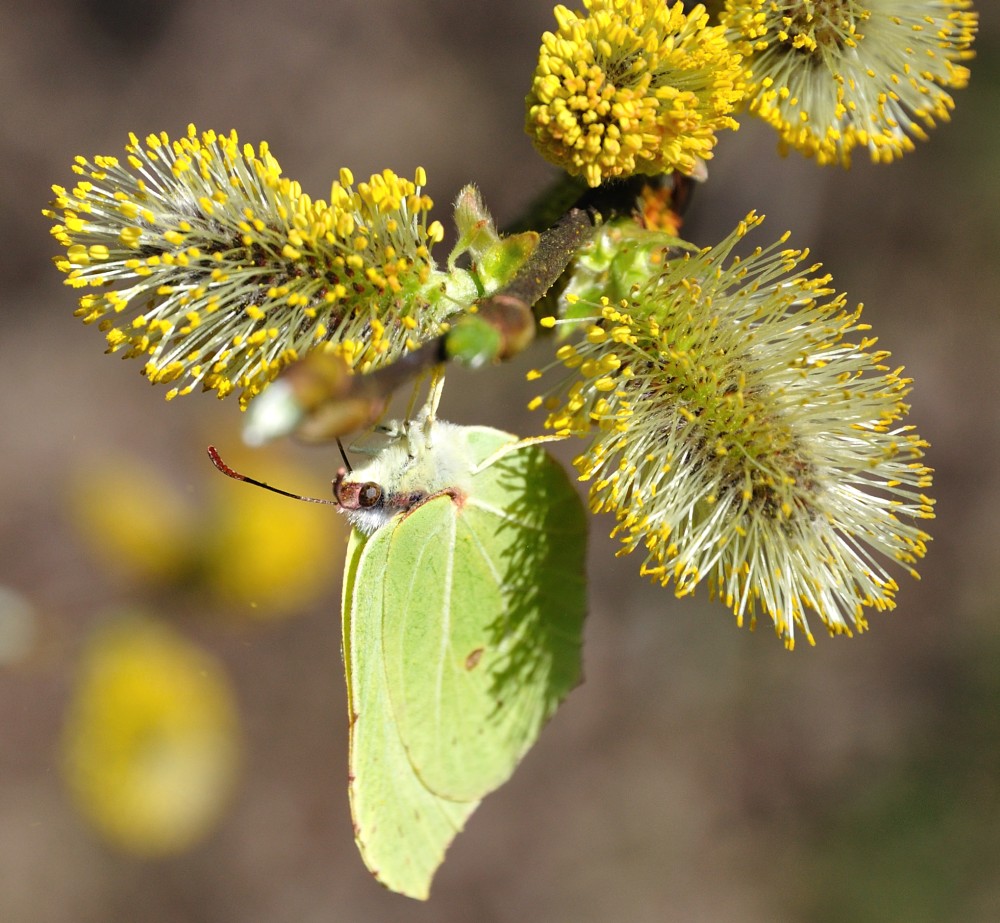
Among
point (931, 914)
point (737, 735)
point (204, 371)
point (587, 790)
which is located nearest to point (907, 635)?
point (737, 735)

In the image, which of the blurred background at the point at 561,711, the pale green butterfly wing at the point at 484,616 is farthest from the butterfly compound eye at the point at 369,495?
the blurred background at the point at 561,711

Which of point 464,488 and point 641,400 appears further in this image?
point 464,488

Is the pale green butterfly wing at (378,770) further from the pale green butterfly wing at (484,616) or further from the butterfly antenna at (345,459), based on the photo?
the butterfly antenna at (345,459)

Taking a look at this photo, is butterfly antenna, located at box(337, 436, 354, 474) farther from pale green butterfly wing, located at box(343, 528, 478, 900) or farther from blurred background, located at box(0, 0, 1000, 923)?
blurred background, located at box(0, 0, 1000, 923)

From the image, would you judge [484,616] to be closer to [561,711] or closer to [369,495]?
[369,495]

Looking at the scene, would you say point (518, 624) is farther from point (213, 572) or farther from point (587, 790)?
point (587, 790)

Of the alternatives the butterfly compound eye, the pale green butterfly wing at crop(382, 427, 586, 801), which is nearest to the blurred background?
the pale green butterfly wing at crop(382, 427, 586, 801)
